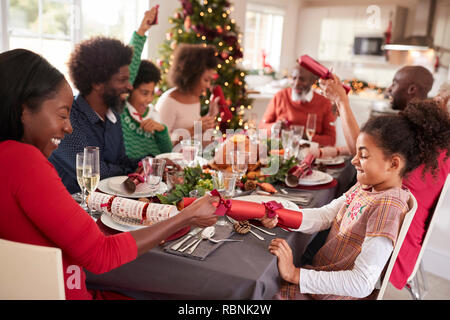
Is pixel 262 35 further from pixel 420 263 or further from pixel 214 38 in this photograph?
pixel 420 263

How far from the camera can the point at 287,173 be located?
179 cm

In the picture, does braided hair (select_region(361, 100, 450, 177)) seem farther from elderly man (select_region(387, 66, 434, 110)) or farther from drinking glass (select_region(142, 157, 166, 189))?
elderly man (select_region(387, 66, 434, 110))

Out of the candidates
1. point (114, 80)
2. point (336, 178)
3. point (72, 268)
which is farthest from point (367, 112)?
point (72, 268)

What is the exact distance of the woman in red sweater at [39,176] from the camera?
84 cm

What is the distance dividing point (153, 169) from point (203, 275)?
1.75ft

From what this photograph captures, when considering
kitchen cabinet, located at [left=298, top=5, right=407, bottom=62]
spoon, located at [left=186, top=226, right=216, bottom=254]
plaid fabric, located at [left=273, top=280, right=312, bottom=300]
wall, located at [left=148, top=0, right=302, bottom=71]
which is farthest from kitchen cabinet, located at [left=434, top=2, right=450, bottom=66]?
spoon, located at [left=186, top=226, right=216, bottom=254]

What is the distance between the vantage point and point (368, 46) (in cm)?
679

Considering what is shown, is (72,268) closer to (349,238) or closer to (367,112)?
(349,238)

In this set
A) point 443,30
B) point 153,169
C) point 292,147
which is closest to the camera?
point 153,169

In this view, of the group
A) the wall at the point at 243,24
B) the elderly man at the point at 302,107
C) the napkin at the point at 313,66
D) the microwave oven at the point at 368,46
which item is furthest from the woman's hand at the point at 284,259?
the microwave oven at the point at 368,46

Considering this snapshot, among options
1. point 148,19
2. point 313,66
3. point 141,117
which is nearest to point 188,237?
point 313,66

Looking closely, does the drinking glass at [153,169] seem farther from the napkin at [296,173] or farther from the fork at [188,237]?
the napkin at [296,173]

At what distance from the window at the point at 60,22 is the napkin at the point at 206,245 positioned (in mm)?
2460

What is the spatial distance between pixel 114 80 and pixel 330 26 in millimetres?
6413
